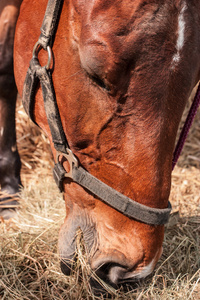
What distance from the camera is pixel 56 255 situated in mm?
1780

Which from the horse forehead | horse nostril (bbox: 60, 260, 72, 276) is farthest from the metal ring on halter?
horse nostril (bbox: 60, 260, 72, 276)

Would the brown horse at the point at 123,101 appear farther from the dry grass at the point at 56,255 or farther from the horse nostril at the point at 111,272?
the dry grass at the point at 56,255

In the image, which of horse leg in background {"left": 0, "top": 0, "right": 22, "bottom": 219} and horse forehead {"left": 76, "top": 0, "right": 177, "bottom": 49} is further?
horse leg in background {"left": 0, "top": 0, "right": 22, "bottom": 219}

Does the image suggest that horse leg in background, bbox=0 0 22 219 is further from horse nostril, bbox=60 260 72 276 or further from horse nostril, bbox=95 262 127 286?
horse nostril, bbox=95 262 127 286

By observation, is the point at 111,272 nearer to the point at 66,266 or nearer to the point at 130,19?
the point at 66,266

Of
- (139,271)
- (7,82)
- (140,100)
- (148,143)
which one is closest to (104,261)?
(139,271)

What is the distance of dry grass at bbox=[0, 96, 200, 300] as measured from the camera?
1.55m

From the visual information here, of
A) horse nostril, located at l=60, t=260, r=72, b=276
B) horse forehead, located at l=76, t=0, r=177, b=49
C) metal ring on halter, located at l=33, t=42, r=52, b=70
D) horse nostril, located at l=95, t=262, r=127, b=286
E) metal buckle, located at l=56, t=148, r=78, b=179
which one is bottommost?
horse nostril, located at l=60, t=260, r=72, b=276

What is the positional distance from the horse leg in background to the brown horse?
51cm

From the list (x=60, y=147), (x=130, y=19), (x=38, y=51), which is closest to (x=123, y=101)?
(x=130, y=19)

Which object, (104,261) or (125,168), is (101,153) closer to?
(125,168)

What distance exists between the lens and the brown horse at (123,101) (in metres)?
1.04

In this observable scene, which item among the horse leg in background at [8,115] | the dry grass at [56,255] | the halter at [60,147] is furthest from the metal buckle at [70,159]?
the horse leg in background at [8,115]

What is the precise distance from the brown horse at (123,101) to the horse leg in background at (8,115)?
514mm
